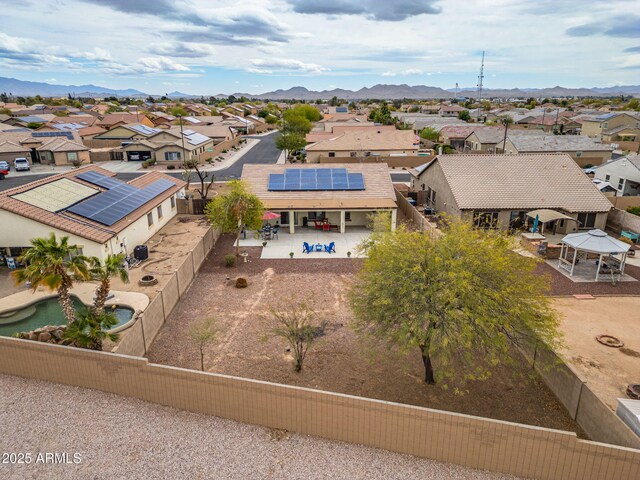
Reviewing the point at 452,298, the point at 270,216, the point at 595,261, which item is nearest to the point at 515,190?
the point at 595,261

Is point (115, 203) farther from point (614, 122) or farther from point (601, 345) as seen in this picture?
point (614, 122)

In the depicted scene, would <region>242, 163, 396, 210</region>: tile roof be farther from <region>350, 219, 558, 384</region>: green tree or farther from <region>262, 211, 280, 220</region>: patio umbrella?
<region>350, 219, 558, 384</region>: green tree

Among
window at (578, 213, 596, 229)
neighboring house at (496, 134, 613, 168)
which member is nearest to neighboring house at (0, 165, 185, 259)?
window at (578, 213, 596, 229)

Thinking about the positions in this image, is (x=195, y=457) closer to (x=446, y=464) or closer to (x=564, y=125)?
(x=446, y=464)

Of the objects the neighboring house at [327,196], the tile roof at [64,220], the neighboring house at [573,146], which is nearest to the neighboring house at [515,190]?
the neighboring house at [327,196]

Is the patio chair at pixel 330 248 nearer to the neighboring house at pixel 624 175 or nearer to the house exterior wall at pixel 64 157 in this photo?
the neighboring house at pixel 624 175
